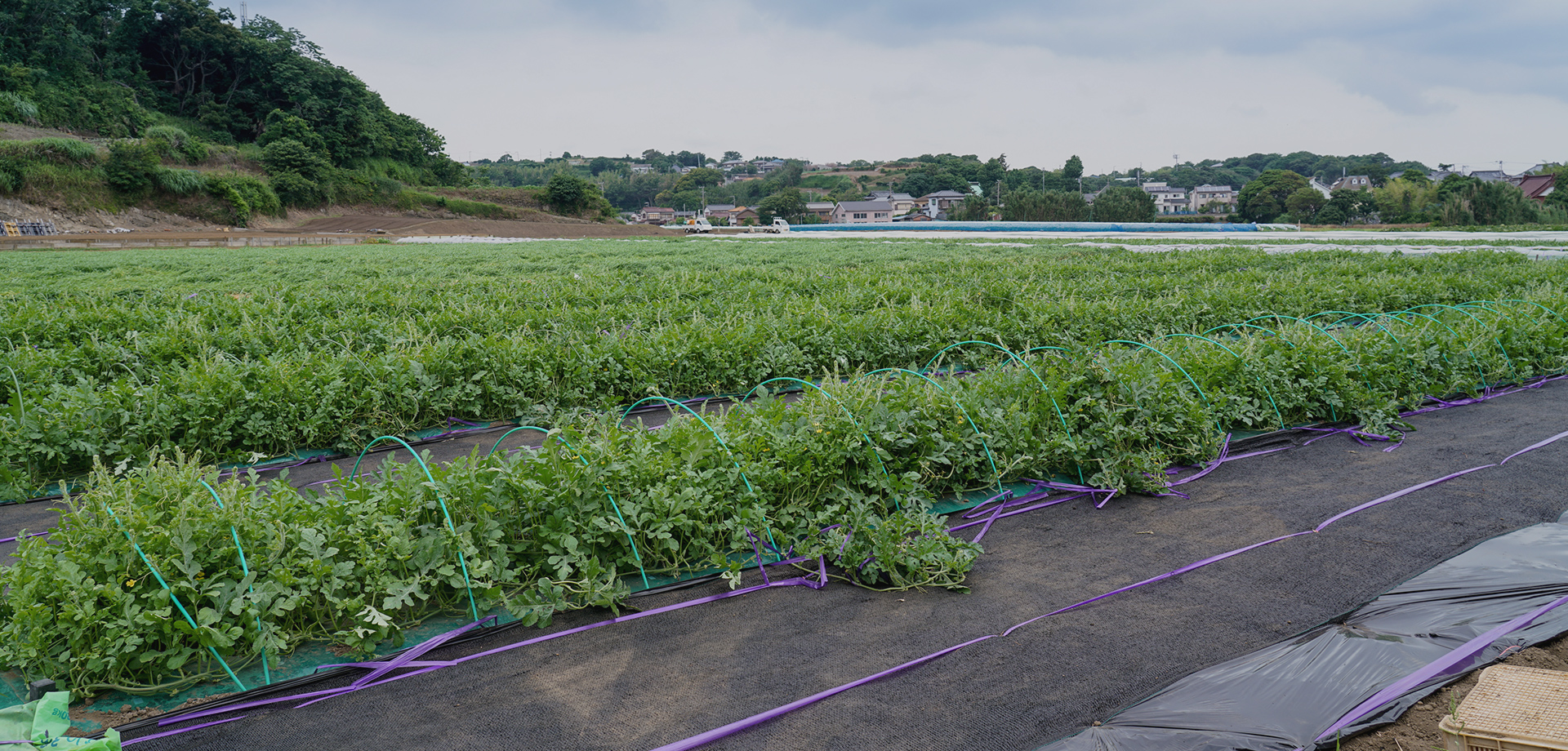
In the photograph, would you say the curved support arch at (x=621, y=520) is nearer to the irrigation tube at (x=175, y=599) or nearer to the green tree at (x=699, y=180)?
the irrigation tube at (x=175, y=599)

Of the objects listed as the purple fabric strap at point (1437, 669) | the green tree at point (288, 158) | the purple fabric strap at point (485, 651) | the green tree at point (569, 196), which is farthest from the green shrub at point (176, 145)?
the purple fabric strap at point (1437, 669)

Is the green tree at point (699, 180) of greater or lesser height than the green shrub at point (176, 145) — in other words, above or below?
above

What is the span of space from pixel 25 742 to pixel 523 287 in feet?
35.4

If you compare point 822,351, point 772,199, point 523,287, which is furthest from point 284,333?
point 772,199

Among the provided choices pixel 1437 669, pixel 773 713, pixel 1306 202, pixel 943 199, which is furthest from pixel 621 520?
pixel 943 199

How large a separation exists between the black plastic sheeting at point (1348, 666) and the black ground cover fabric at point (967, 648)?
0.40 ft

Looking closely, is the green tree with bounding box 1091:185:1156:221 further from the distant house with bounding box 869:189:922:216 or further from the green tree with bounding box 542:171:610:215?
the green tree with bounding box 542:171:610:215

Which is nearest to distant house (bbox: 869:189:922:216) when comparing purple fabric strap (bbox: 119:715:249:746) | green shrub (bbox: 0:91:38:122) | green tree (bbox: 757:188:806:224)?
green tree (bbox: 757:188:806:224)

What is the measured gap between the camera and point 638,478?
3883mm

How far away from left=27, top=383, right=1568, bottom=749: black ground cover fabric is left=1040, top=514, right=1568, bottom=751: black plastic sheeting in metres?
0.12

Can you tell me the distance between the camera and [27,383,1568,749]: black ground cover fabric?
2744 millimetres

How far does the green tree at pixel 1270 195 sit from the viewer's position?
65938 millimetres

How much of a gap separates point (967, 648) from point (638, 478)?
169cm

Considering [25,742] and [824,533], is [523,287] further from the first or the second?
[25,742]
